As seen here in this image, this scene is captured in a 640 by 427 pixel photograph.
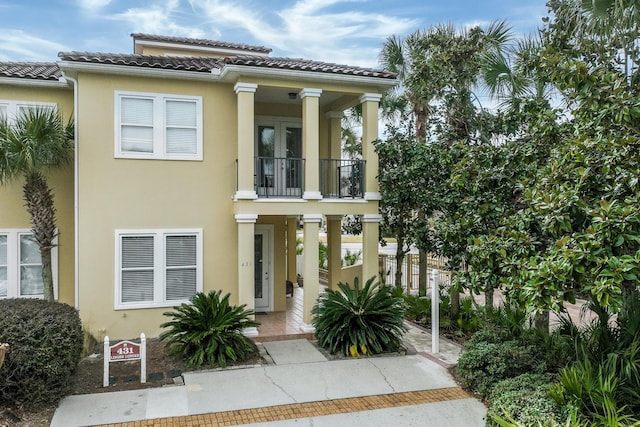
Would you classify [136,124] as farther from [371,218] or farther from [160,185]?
[371,218]

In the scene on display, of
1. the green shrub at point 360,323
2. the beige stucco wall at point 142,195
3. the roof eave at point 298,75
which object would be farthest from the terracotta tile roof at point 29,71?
the green shrub at point 360,323

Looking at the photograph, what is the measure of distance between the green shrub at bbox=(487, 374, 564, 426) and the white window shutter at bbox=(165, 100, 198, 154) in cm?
861

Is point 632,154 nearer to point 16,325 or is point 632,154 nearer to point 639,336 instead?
point 639,336

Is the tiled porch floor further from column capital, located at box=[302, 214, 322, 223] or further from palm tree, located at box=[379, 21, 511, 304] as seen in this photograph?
palm tree, located at box=[379, 21, 511, 304]

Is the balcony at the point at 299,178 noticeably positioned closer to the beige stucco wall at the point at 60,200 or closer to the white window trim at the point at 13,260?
the beige stucco wall at the point at 60,200

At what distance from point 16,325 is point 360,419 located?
5.46 meters

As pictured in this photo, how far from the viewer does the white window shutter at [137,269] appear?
11273mm

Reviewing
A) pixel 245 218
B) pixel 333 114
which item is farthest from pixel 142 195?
pixel 333 114

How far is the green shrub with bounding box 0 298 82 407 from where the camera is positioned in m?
7.01

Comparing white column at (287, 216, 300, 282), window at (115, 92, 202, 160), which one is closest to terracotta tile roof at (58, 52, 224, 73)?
window at (115, 92, 202, 160)

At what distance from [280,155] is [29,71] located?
663 cm

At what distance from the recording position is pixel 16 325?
7.32 m

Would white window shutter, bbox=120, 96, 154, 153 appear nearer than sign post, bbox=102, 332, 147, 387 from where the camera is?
No

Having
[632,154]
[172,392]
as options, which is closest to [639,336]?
[632,154]
